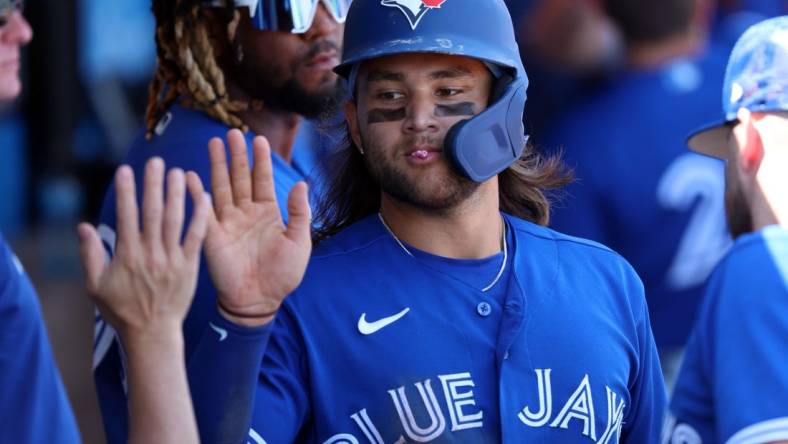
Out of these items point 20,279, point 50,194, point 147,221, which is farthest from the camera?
point 50,194

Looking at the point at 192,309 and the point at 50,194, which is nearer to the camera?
the point at 192,309

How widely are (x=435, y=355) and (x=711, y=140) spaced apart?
0.83m

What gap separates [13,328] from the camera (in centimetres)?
271

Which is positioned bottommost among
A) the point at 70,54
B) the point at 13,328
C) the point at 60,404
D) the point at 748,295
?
the point at 70,54

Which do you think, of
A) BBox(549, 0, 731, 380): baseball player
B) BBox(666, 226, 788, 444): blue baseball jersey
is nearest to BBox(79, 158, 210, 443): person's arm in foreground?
BBox(666, 226, 788, 444): blue baseball jersey

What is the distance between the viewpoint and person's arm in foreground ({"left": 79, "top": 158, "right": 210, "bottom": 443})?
7.74 ft

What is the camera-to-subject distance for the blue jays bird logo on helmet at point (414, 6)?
2.91 metres

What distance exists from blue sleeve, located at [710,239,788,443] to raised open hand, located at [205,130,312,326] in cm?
78

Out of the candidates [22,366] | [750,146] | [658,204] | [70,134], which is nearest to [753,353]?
[750,146]

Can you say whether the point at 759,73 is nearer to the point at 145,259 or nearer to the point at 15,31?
the point at 145,259

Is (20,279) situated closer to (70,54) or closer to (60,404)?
(60,404)

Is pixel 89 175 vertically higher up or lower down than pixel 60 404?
lower down

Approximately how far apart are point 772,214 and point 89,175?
7.20m

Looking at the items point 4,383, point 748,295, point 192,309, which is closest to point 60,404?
point 4,383
